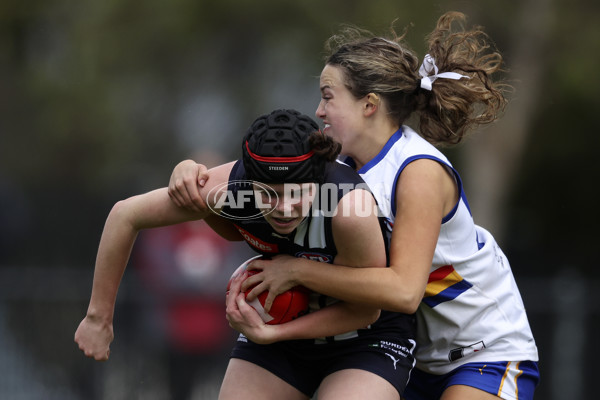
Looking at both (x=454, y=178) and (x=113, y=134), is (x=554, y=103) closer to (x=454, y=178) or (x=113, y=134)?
(x=113, y=134)

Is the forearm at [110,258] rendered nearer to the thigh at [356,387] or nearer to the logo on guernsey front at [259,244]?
the logo on guernsey front at [259,244]

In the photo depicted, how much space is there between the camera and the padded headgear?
333cm

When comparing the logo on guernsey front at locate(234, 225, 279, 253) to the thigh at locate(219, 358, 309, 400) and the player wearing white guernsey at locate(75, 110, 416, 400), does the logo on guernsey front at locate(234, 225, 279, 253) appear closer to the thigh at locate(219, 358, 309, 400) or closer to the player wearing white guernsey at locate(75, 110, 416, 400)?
the player wearing white guernsey at locate(75, 110, 416, 400)

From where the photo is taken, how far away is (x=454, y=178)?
12.4ft

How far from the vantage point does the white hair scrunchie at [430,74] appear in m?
4.05

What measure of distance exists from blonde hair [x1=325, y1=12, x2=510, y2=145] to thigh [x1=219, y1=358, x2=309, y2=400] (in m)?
1.31

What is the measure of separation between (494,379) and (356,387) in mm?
701

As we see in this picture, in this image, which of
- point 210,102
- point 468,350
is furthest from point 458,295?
point 210,102

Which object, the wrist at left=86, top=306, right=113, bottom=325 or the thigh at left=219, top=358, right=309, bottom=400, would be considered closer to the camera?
the thigh at left=219, top=358, right=309, bottom=400

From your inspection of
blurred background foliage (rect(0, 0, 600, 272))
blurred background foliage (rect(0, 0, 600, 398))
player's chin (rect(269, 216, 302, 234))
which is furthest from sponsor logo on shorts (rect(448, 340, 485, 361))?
blurred background foliage (rect(0, 0, 600, 272))

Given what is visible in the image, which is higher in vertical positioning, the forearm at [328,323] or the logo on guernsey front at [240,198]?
the logo on guernsey front at [240,198]

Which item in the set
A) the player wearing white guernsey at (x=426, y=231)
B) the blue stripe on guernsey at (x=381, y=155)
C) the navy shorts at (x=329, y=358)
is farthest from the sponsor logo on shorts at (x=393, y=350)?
the blue stripe on guernsey at (x=381, y=155)

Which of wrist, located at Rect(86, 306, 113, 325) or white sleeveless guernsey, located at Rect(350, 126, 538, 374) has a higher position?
white sleeveless guernsey, located at Rect(350, 126, 538, 374)

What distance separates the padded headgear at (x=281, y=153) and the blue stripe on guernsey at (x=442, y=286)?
774 mm
